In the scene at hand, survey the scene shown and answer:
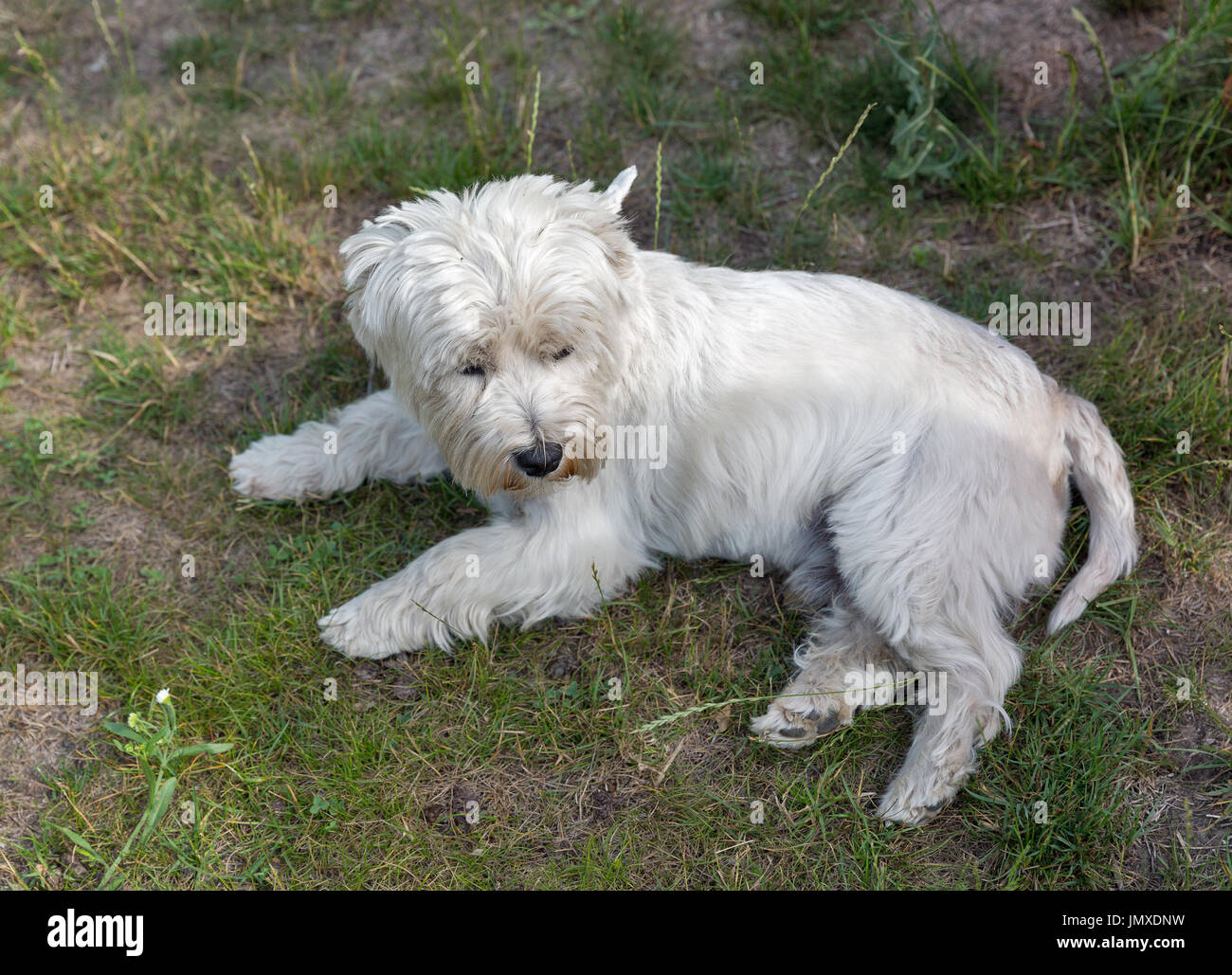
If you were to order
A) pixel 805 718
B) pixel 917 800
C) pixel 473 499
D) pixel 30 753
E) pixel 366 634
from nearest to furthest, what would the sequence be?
pixel 917 800 → pixel 805 718 → pixel 30 753 → pixel 366 634 → pixel 473 499

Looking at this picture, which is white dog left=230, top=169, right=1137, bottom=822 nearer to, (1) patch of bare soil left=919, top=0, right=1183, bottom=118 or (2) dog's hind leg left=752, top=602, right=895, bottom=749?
(2) dog's hind leg left=752, top=602, right=895, bottom=749

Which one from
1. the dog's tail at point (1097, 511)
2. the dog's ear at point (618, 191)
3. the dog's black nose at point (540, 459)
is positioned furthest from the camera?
the dog's tail at point (1097, 511)

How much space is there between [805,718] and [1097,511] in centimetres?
153

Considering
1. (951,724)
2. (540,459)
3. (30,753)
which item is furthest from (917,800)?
(30,753)

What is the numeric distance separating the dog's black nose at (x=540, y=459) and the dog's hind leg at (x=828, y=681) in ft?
4.46

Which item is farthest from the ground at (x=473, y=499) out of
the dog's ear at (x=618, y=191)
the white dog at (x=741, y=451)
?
the dog's ear at (x=618, y=191)

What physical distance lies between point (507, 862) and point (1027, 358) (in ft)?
9.79

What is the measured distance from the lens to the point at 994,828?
3.95 meters

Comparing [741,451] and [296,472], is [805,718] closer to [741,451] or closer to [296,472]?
[741,451]

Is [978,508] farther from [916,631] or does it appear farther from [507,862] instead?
[507,862]

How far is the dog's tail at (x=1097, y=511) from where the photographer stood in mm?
4250

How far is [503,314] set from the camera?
11.8 feet

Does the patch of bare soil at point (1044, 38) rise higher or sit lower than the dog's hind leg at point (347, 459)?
higher

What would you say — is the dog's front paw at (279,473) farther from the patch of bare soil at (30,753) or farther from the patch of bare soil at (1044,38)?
the patch of bare soil at (1044,38)
